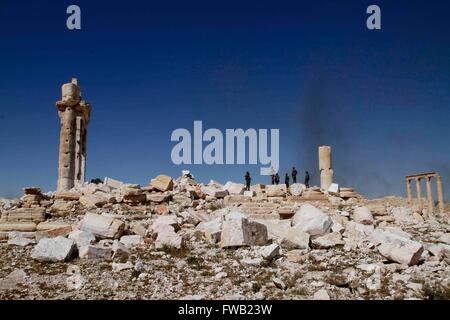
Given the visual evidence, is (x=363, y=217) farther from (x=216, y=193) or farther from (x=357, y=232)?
(x=216, y=193)

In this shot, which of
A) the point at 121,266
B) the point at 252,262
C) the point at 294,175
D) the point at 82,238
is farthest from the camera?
the point at 294,175

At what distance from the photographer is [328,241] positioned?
406 inches

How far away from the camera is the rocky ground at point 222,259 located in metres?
7.09

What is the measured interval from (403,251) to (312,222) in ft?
10.2

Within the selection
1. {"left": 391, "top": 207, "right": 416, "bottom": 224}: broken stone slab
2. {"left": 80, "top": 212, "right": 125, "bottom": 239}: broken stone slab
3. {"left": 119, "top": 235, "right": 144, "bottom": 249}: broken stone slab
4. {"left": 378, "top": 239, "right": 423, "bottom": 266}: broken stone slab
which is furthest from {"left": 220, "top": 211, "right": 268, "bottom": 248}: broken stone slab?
{"left": 391, "top": 207, "right": 416, "bottom": 224}: broken stone slab

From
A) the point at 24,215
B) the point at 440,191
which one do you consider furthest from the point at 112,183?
the point at 440,191

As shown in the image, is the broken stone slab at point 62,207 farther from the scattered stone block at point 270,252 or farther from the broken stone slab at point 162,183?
the scattered stone block at point 270,252

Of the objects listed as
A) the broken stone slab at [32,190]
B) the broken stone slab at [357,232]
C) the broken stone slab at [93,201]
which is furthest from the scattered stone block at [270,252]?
the broken stone slab at [32,190]

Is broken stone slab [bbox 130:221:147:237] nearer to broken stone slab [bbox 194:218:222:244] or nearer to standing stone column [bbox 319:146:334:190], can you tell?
broken stone slab [bbox 194:218:222:244]

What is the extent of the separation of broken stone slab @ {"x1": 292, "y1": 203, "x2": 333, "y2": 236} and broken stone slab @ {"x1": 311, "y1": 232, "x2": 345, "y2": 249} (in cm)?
23

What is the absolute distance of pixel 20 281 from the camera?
305 inches

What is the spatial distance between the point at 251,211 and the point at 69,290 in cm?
948

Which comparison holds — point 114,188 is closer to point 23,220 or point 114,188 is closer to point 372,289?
point 23,220
